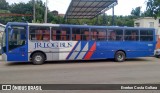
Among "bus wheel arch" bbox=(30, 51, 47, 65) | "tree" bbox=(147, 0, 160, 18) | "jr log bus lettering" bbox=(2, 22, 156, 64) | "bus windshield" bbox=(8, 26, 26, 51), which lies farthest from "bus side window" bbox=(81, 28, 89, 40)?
"tree" bbox=(147, 0, 160, 18)

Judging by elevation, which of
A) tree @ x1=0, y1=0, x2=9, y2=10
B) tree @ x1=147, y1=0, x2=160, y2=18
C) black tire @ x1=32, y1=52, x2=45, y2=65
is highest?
tree @ x1=0, y1=0, x2=9, y2=10

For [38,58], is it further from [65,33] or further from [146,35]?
[146,35]

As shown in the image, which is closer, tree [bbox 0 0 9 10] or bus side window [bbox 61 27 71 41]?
bus side window [bbox 61 27 71 41]

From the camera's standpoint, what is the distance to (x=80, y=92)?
7559mm

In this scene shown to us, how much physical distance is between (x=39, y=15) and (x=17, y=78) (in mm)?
41836

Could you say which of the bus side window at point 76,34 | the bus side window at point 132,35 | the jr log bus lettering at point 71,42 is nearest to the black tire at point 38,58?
the jr log bus lettering at point 71,42

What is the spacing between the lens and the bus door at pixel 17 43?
15.1 meters

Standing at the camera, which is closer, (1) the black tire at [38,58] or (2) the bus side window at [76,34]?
(1) the black tire at [38,58]

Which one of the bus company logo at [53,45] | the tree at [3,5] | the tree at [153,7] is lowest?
the bus company logo at [53,45]

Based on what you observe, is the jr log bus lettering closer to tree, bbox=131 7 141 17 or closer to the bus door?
the bus door

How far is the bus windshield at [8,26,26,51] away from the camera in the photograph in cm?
1508

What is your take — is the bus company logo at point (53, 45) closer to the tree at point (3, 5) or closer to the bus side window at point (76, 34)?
the bus side window at point (76, 34)

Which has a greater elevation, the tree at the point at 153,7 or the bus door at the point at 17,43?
the tree at the point at 153,7

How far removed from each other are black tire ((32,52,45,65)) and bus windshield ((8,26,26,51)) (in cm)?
118
